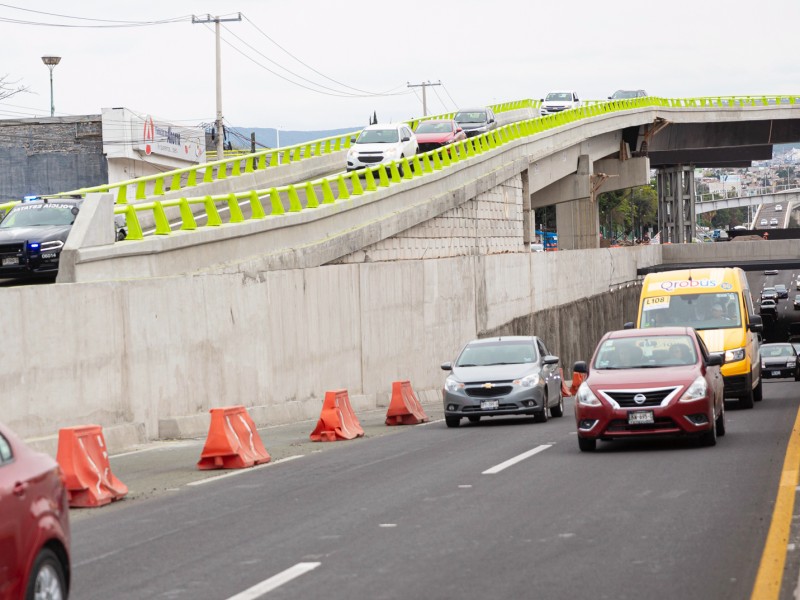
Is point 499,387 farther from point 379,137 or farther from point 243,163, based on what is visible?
point 243,163

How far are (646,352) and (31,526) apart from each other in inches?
489

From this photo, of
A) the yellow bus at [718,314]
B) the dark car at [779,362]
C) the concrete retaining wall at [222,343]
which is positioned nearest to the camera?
the concrete retaining wall at [222,343]

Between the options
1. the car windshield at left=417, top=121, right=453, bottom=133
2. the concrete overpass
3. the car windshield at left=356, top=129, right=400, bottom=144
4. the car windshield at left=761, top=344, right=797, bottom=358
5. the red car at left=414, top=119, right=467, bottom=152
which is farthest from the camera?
the car windshield at left=417, top=121, right=453, bottom=133

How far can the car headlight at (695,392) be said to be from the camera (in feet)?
53.2

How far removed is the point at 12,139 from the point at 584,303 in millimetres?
27583

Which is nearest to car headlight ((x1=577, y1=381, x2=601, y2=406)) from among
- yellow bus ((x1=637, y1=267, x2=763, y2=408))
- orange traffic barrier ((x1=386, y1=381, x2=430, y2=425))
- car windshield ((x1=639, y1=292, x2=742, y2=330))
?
orange traffic barrier ((x1=386, y1=381, x2=430, y2=425))

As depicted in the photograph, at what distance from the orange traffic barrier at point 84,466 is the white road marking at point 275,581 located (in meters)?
4.43

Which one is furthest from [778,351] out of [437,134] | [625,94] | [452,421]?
[625,94]

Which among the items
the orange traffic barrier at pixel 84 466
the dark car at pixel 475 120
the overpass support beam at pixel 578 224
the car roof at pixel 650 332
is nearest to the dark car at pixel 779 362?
the dark car at pixel 475 120

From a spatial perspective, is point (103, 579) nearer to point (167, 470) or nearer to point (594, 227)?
point (167, 470)

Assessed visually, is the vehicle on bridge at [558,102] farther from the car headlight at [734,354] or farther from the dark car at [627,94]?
the car headlight at [734,354]

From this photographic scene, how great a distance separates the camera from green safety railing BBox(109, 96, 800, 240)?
82.2ft

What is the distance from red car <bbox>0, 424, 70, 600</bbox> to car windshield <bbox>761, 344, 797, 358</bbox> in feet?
143

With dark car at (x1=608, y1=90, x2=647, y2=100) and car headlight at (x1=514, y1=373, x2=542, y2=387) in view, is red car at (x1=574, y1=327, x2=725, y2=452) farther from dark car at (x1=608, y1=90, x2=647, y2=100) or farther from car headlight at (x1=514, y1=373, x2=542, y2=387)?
dark car at (x1=608, y1=90, x2=647, y2=100)
